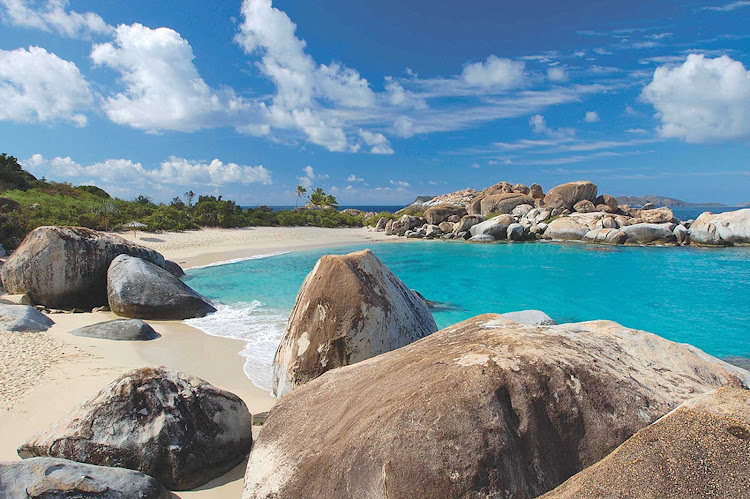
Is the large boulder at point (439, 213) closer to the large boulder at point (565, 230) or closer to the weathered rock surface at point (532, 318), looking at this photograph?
the large boulder at point (565, 230)

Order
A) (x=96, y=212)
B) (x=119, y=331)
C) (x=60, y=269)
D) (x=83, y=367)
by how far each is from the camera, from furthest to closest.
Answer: (x=96, y=212) → (x=60, y=269) → (x=119, y=331) → (x=83, y=367)

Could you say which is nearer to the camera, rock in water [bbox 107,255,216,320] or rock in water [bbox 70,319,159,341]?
rock in water [bbox 70,319,159,341]

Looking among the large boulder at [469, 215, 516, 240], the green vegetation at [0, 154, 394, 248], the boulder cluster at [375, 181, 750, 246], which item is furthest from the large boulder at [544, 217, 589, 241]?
the green vegetation at [0, 154, 394, 248]

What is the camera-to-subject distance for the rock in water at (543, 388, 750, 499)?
175 centimetres

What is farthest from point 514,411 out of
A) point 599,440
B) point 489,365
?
point 599,440

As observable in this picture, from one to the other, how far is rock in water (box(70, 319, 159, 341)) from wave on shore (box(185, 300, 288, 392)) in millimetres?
1356

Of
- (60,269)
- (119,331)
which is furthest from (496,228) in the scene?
(119,331)

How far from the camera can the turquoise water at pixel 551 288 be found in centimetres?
1127

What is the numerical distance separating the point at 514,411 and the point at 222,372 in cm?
604

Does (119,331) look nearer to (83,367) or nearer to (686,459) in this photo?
(83,367)

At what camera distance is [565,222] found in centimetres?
3569

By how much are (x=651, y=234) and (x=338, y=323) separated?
3309cm

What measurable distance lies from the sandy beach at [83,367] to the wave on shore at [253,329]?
21cm

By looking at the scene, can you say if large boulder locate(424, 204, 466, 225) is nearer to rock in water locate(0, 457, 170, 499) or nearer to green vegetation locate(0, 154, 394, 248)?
green vegetation locate(0, 154, 394, 248)
